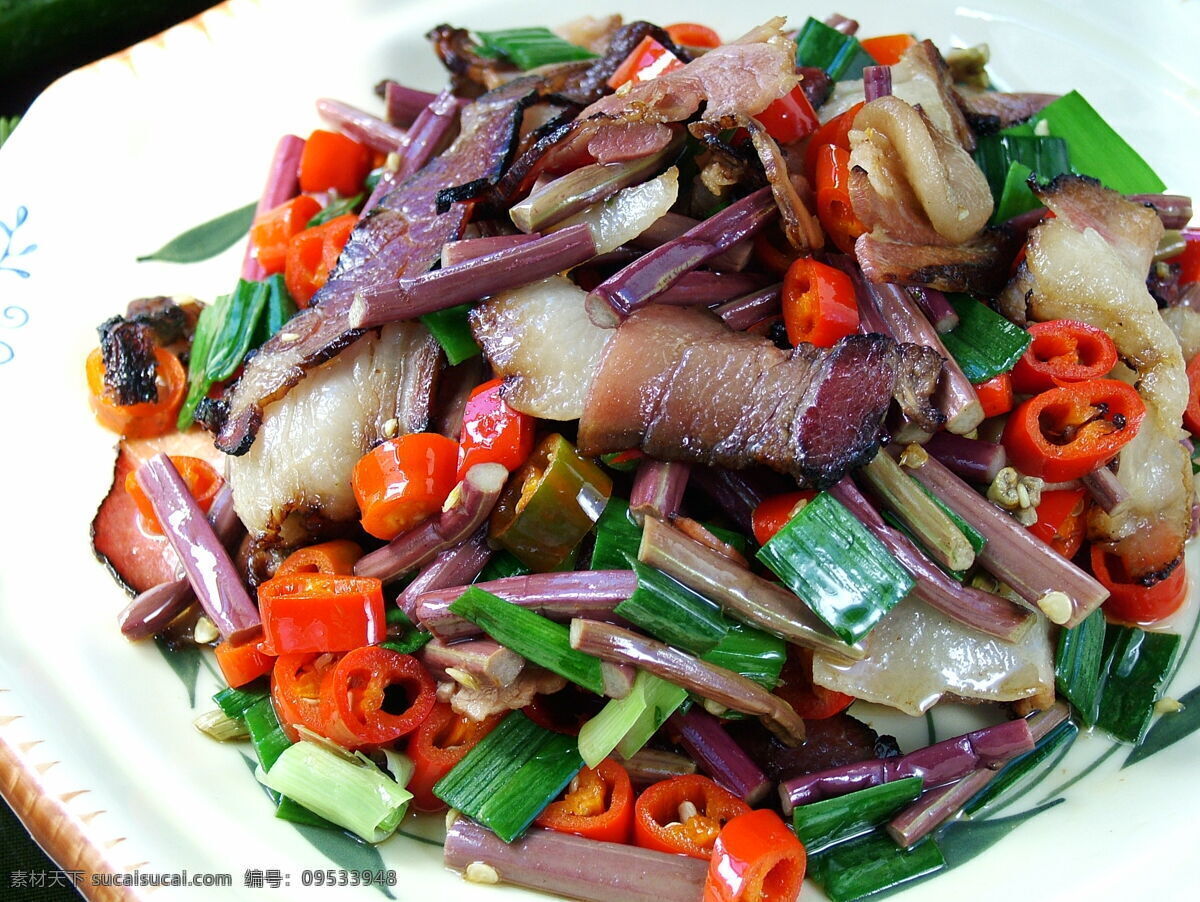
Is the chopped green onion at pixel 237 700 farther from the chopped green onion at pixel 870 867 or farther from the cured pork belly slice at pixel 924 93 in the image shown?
the cured pork belly slice at pixel 924 93

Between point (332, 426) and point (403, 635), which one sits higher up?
point (332, 426)

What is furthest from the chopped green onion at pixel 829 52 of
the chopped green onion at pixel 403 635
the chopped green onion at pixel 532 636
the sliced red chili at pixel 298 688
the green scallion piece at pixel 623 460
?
the sliced red chili at pixel 298 688

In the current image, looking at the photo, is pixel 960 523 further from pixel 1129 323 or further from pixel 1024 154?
pixel 1024 154

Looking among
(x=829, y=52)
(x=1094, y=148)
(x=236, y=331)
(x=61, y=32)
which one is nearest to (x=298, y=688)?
(x=236, y=331)

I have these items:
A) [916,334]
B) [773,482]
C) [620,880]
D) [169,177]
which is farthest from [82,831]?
[169,177]

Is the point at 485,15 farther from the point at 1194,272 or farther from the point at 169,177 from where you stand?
the point at 1194,272

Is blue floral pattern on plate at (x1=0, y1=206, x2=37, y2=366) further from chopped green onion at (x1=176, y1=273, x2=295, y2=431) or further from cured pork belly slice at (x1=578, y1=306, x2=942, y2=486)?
cured pork belly slice at (x1=578, y1=306, x2=942, y2=486)

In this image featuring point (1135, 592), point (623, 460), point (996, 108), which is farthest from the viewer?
point (996, 108)
